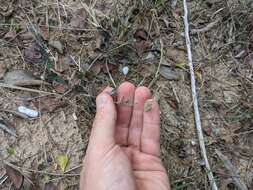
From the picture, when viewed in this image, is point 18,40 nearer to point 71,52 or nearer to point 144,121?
point 71,52

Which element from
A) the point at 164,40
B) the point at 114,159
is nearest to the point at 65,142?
the point at 114,159

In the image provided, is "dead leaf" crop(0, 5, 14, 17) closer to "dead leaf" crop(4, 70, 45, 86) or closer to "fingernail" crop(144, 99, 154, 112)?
"dead leaf" crop(4, 70, 45, 86)

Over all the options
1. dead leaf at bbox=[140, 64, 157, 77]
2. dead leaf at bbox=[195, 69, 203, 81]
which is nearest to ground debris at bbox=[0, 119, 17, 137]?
dead leaf at bbox=[140, 64, 157, 77]

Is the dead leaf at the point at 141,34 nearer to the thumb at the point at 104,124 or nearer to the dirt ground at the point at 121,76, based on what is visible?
the dirt ground at the point at 121,76

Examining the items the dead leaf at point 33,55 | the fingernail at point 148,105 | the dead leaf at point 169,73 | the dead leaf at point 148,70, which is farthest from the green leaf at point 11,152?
the dead leaf at point 169,73

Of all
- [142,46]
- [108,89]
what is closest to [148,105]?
[108,89]

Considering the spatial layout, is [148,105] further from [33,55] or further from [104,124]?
[33,55]
